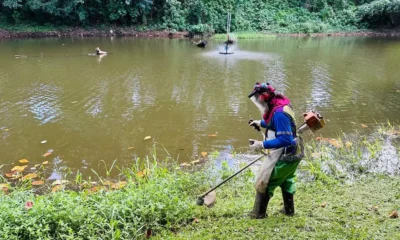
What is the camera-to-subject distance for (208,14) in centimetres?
2753

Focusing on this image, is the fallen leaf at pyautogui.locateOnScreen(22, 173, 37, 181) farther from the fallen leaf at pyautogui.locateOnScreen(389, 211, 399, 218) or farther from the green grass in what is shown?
the fallen leaf at pyautogui.locateOnScreen(389, 211, 399, 218)

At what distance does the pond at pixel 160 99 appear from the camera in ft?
18.9

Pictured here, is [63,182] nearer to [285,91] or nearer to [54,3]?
[285,91]

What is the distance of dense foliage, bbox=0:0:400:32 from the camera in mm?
24469

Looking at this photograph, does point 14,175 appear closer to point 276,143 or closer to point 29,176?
point 29,176

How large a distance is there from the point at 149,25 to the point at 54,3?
7013mm

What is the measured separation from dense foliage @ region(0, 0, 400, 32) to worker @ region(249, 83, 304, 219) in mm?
23264

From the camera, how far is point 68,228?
272 cm

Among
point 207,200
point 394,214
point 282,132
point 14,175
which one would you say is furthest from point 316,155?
point 14,175

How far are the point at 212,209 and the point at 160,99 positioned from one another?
214 inches

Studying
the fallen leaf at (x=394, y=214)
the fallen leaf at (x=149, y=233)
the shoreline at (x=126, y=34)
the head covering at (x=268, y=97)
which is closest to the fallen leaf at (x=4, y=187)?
the fallen leaf at (x=149, y=233)

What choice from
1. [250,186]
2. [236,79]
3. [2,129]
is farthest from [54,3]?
[250,186]

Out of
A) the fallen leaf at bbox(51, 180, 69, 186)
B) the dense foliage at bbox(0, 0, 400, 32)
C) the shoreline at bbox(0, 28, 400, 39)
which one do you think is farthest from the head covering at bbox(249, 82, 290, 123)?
the dense foliage at bbox(0, 0, 400, 32)

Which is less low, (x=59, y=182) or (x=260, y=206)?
(x=260, y=206)
